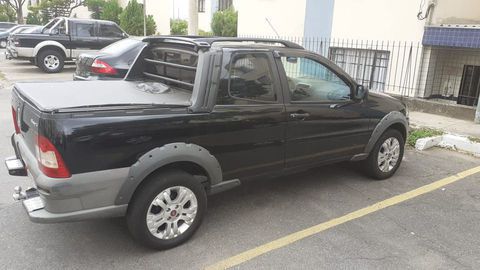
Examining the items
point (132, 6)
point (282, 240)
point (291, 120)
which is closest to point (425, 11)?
point (291, 120)

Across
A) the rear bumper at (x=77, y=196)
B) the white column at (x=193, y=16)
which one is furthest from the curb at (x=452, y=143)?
the white column at (x=193, y=16)

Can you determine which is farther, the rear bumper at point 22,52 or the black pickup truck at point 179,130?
the rear bumper at point 22,52

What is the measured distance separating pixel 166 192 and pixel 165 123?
55cm

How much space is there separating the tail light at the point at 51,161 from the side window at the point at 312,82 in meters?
2.21

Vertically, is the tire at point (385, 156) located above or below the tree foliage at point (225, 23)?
below

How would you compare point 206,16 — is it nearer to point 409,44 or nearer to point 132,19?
point 132,19

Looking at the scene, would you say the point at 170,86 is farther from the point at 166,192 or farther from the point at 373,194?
the point at 373,194

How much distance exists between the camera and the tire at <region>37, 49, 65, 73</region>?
15.3 meters

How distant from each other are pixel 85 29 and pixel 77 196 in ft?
46.6

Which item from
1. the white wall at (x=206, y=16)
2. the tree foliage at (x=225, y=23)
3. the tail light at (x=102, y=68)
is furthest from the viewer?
the white wall at (x=206, y=16)

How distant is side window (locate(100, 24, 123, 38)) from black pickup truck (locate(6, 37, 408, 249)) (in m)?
12.3

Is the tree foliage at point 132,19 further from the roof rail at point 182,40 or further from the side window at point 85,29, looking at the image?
the roof rail at point 182,40

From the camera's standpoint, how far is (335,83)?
15.5 feet

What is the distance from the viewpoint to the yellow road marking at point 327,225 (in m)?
3.45
